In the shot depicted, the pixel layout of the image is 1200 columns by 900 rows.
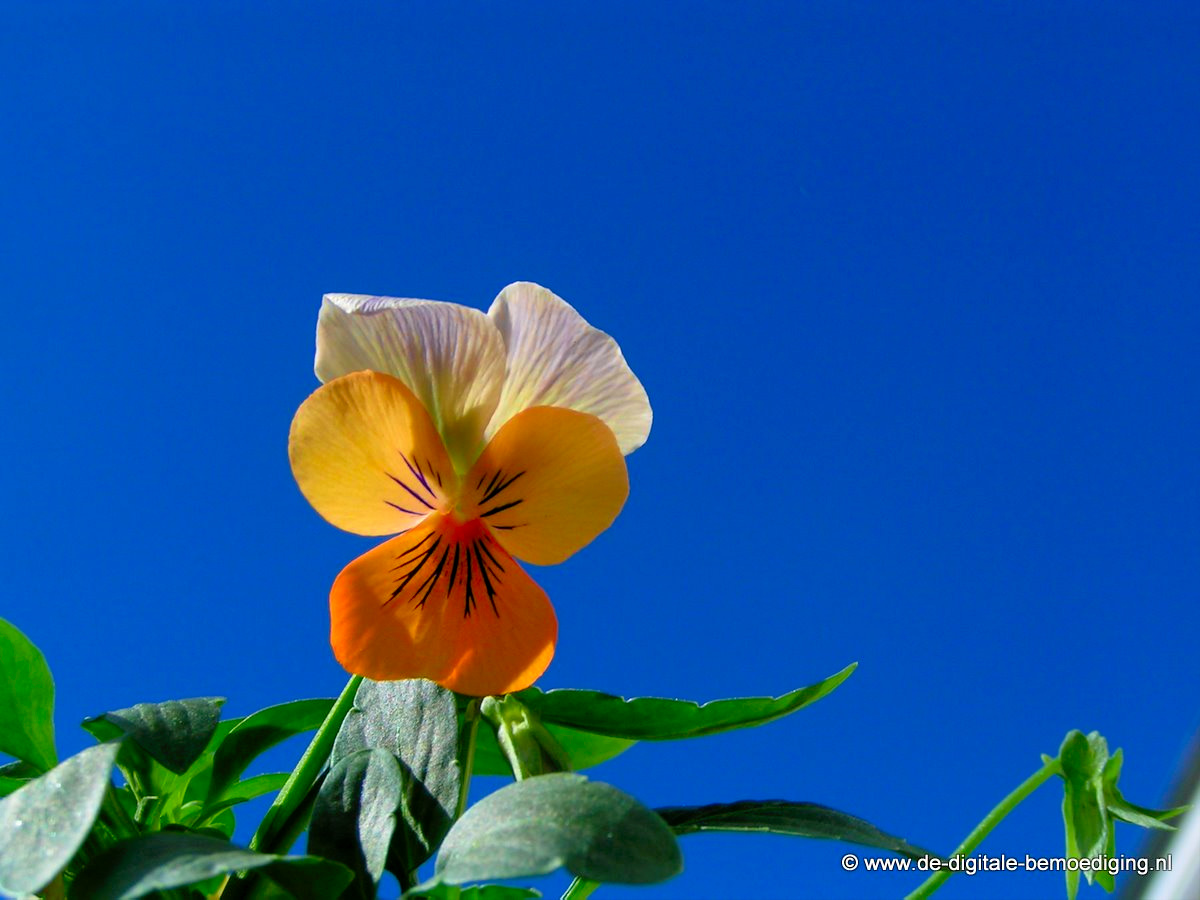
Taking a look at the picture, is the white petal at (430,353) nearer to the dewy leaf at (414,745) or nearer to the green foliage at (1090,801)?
the dewy leaf at (414,745)

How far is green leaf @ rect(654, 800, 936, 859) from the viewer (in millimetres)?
409

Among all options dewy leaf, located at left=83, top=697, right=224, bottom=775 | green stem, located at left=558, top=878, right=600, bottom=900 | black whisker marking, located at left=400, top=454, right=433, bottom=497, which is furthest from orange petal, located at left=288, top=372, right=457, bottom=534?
green stem, located at left=558, top=878, right=600, bottom=900

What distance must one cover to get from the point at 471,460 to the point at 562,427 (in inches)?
2.5

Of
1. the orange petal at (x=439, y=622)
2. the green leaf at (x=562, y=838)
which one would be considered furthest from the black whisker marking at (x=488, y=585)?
the green leaf at (x=562, y=838)

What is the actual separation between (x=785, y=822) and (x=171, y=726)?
28cm

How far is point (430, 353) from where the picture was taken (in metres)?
0.44

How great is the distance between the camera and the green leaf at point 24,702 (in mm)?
470

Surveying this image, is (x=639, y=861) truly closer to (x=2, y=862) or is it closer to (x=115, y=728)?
(x=2, y=862)

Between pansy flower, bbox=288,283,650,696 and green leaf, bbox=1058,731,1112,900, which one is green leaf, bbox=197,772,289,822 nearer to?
pansy flower, bbox=288,283,650,696

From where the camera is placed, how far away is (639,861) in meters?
0.27

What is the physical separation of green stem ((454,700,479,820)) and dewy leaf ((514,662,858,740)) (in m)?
0.04

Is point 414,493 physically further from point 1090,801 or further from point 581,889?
point 1090,801

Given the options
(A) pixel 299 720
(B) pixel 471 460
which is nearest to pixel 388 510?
(B) pixel 471 460

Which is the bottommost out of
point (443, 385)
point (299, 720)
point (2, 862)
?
point (2, 862)
